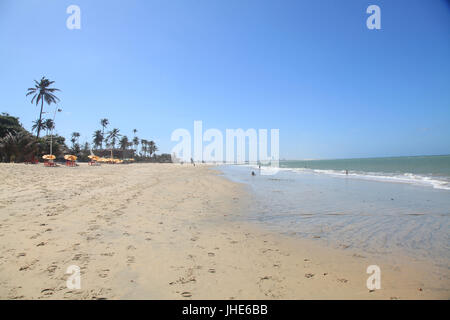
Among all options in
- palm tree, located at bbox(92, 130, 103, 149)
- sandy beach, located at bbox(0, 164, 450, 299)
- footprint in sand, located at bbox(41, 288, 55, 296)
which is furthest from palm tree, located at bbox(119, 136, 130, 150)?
footprint in sand, located at bbox(41, 288, 55, 296)

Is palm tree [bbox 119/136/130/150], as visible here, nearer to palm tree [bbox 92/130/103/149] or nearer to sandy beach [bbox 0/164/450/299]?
palm tree [bbox 92/130/103/149]

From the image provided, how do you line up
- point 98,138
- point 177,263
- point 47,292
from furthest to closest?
point 98,138 < point 177,263 < point 47,292

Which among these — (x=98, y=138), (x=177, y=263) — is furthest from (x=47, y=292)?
(x=98, y=138)

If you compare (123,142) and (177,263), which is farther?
(123,142)

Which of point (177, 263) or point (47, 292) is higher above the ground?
point (47, 292)

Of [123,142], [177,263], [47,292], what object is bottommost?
[177,263]

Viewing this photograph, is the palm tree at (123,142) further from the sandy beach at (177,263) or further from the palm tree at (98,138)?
the sandy beach at (177,263)

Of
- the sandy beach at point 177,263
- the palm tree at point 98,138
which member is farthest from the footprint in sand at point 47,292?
the palm tree at point 98,138

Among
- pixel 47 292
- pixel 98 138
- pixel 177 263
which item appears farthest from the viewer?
pixel 98 138

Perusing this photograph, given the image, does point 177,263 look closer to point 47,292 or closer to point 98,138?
point 47,292

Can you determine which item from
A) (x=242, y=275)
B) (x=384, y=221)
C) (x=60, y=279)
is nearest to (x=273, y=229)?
(x=242, y=275)
